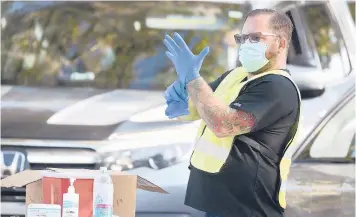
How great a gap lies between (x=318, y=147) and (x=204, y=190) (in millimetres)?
1736

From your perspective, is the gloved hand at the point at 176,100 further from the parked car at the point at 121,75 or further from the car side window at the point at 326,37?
the car side window at the point at 326,37

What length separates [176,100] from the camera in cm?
340

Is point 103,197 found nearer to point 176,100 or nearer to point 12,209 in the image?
point 176,100

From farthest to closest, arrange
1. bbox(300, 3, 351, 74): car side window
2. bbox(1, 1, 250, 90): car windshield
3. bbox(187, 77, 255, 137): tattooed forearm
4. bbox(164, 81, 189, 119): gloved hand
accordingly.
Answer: bbox(1, 1, 250, 90): car windshield
bbox(300, 3, 351, 74): car side window
bbox(164, 81, 189, 119): gloved hand
bbox(187, 77, 255, 137): tattooed forearm

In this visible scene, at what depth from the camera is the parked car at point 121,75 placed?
462 cm

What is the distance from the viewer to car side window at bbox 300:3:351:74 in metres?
4.92

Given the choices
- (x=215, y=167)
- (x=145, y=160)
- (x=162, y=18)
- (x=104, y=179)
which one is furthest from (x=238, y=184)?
(x=162, y=18)

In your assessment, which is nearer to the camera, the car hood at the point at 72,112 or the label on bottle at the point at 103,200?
the label on bottle at the point at 103,200

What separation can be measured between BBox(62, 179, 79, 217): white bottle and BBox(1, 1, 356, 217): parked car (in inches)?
45.0

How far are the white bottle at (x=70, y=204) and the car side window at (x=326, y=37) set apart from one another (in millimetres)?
2179

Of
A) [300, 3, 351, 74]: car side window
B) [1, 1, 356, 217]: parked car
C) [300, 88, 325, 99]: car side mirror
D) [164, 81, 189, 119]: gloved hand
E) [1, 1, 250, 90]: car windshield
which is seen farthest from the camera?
[1, 1, 250, 90]: car windshield

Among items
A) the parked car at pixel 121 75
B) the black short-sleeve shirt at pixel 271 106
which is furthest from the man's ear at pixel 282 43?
the parked car at pixel 121 75

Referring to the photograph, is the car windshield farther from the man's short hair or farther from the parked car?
the man's short hair

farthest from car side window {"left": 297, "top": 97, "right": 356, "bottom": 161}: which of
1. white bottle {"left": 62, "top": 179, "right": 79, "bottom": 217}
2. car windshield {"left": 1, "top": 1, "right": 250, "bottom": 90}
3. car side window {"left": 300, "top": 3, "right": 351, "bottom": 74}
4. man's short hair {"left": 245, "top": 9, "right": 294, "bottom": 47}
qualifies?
white bottle {"left": 62, "top": 179, "right": 79, "bottom": 217}
